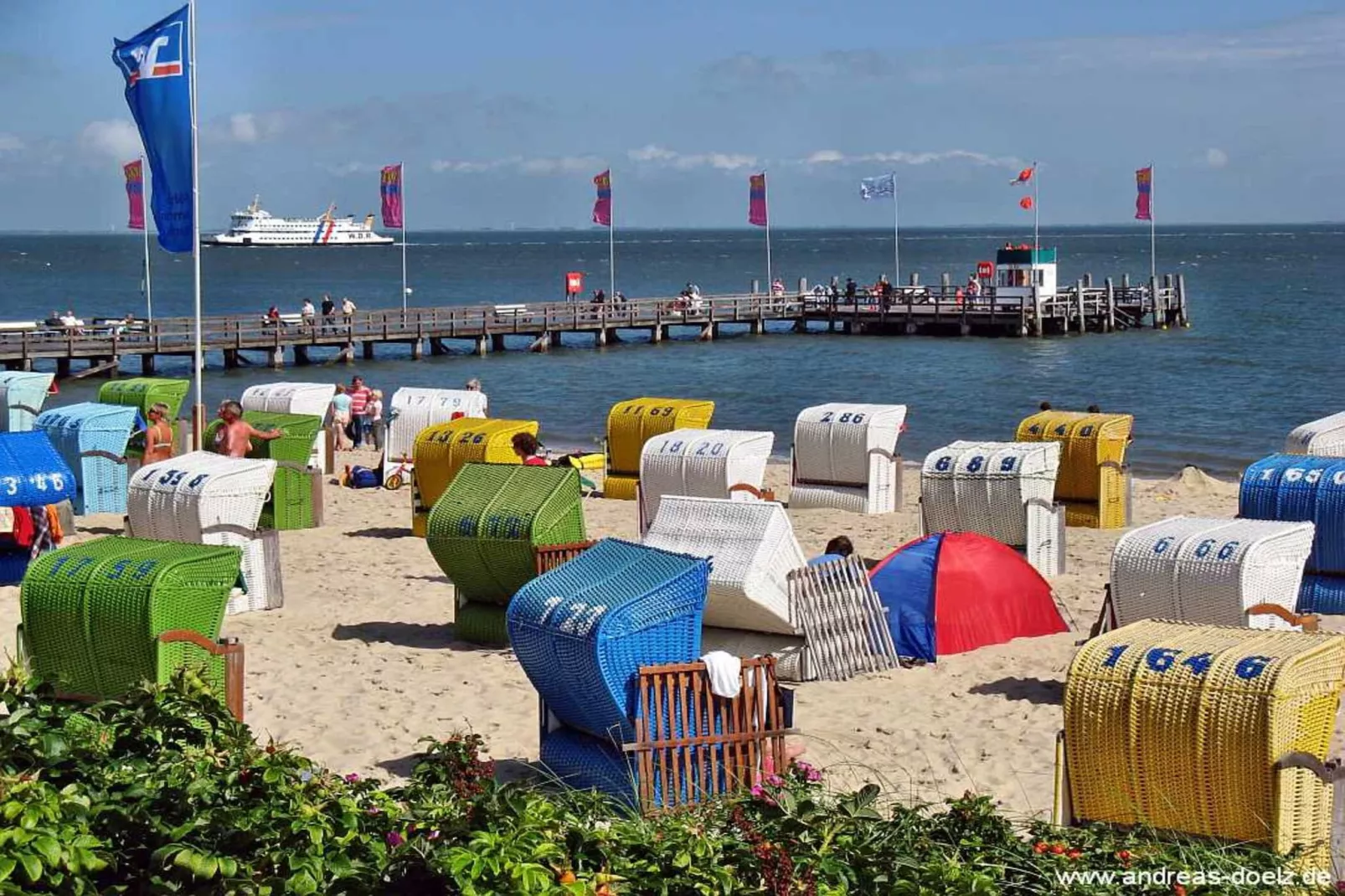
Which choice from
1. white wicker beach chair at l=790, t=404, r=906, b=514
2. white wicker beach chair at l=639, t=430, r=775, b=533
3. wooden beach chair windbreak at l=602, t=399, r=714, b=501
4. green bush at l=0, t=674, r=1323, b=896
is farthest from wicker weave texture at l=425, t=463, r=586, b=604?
wooden beach chair windbreak at l=602, t=399, r=714, b=501

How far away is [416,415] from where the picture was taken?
22.5 m

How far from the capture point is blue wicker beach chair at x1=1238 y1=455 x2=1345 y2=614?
1312 centimetres

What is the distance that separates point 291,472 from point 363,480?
12.0 ft

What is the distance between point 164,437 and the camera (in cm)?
1780

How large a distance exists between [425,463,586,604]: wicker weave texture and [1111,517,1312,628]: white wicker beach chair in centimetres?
382

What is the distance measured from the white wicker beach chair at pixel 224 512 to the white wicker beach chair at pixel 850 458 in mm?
7016

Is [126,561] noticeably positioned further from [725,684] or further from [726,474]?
[726,474]

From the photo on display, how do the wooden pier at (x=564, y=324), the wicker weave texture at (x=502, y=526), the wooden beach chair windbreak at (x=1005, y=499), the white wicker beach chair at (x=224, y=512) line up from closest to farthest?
the wicker weave texture at (x=502, y=526) → the white wicker beach chair at (x=224, y=512) → the wooden beach chair windbreak at (x=1005, y=499) → the wooden pier at (x=564, y=324)

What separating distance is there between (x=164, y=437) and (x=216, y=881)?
43.5 feet

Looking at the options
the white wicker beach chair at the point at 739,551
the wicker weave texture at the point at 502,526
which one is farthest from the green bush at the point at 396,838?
the wicker weave texture at the point at 502,526

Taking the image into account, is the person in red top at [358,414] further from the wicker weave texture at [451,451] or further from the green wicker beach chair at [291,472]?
the wicker weave texture at [451,451]

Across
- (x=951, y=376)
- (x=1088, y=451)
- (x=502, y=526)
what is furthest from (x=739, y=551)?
(x=951, y=376)

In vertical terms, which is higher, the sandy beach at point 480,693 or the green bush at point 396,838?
the green bush at point 396,838

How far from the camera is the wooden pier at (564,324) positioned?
44.1 metres
